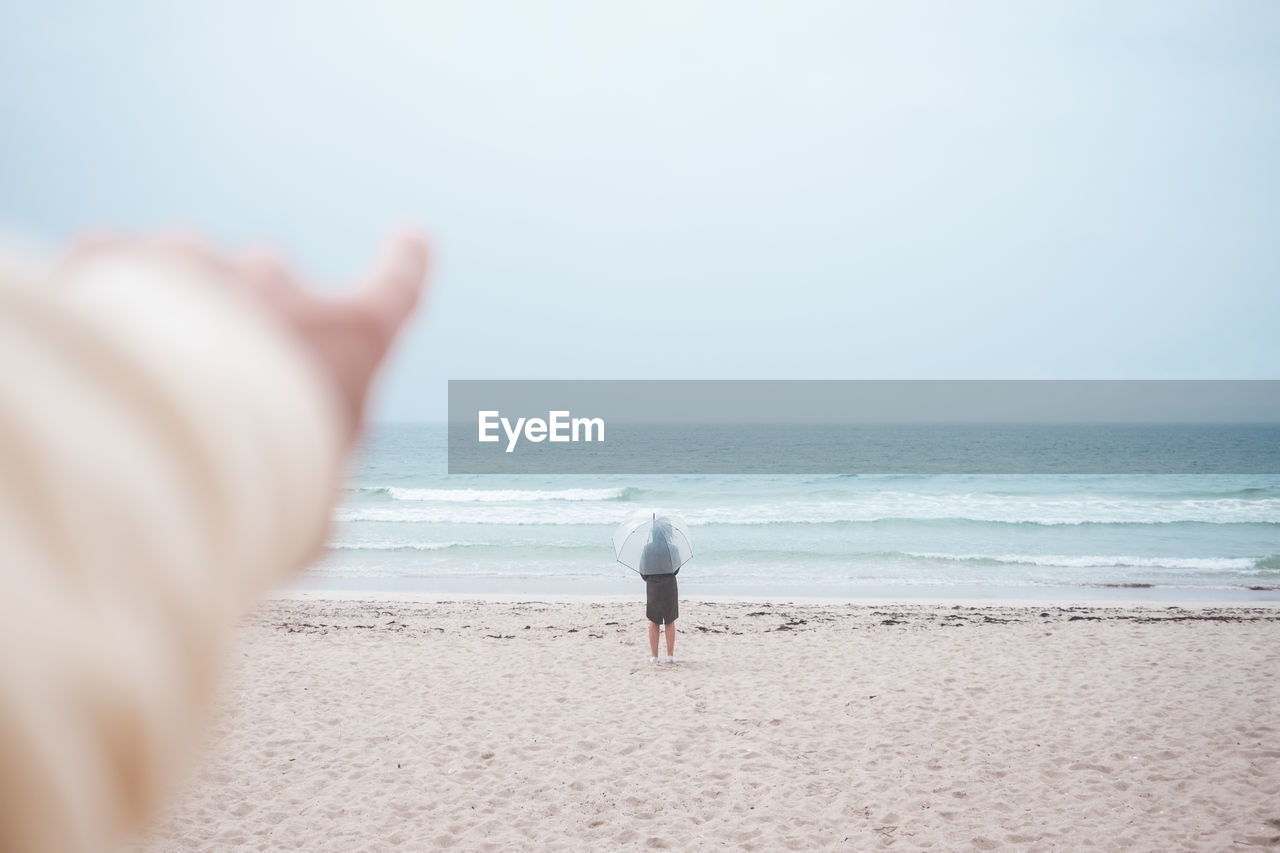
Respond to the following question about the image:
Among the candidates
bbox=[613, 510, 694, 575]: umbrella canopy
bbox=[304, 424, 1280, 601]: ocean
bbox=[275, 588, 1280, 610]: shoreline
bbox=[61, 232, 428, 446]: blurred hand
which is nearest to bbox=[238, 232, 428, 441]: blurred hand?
bbox=[61, 232, 428, 446]: blurred hand

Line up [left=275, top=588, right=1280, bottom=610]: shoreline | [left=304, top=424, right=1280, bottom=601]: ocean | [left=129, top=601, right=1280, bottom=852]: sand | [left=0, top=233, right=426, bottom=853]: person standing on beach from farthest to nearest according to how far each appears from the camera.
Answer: [left=304, top=424, right=1280, bottom=601]: ocean, [left=275, top=588, right=1280, bottom=610]: shoreline, [left=129, top=601, right=1280, bottom=852]: sand, [left=0, top=233, right=426, bottom=853]: person standing on beach

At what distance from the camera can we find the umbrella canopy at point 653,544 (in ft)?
29.2

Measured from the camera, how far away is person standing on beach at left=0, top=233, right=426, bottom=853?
0.25 m

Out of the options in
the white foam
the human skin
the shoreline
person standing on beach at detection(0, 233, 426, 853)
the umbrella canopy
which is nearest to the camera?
person standing on beach at detection(0, 233, 426, 853)

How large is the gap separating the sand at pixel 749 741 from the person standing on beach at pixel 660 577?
59 centimetres

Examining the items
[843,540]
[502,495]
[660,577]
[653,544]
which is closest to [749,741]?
[660,577]

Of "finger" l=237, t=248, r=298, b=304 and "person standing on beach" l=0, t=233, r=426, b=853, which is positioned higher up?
"finger" l=237, t=248, r=298, b=304

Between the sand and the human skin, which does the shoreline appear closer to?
the sand

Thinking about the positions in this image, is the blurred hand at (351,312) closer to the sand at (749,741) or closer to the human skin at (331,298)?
the human skin at (331,298)

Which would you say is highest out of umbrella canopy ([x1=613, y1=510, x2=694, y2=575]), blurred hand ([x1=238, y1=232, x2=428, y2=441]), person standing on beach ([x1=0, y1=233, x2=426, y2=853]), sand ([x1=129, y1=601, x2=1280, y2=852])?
blurred hand ([x1=238, y1=232, x2=428, y2=441])

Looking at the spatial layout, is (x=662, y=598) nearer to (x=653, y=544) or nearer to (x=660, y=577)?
(x=660, y=577)

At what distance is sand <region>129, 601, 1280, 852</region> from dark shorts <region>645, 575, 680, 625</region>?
626 mm

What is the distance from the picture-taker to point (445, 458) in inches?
2071

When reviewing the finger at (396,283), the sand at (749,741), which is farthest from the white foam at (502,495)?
the finger at (396,283)
